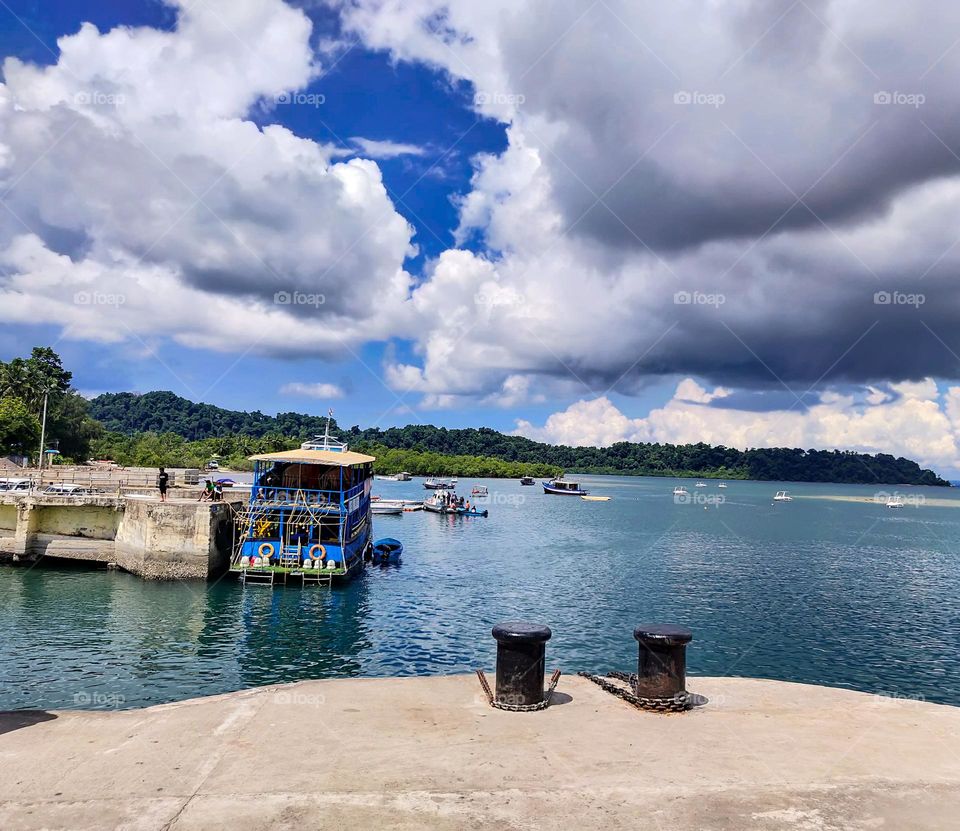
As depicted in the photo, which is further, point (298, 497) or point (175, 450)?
point (175, 450)

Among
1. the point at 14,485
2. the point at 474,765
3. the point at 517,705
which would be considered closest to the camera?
the point at 474,765

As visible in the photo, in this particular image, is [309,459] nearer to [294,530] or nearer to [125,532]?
[294,530]

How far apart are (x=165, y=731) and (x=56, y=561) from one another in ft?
116

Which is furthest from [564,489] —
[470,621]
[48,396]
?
[470,621]

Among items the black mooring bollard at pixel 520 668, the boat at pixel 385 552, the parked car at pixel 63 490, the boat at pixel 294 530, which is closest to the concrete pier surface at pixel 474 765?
the black mooring bollard at pixel 520 668

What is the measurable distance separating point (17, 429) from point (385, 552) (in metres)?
52.2

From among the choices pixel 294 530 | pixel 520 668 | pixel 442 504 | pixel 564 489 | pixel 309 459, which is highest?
pixel 309 459

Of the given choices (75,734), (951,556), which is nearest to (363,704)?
(75,734)

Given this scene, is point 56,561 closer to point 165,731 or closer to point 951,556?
point 165,731

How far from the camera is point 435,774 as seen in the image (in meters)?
7.61

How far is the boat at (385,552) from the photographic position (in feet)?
145

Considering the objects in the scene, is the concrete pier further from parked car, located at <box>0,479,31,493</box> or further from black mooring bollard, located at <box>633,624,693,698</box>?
black mooring bollard, located at <box>633,624,693,698</box>

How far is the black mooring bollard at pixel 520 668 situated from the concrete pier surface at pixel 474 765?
14.4 inches

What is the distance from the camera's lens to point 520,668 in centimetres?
1028
